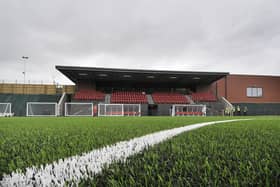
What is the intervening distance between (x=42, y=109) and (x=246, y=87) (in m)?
24.5

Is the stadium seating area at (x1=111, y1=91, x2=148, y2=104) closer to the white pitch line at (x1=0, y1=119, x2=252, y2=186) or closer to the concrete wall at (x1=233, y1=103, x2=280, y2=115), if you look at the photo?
the concrete wall at (x1=233, y1=103, x2=280, y2=115)

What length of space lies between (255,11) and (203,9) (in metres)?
2.57

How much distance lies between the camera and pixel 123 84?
24484 millimetres

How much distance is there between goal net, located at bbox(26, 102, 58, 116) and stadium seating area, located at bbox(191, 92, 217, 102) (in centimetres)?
1532

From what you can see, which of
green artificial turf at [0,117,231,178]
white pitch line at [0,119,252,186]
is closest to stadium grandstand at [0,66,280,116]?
green artificial turf at [0,117,231,178]

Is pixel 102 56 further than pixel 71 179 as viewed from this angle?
Yes

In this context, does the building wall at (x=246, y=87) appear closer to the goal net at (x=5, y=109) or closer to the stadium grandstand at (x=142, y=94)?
the stadium grandstand at (x=142, y=94)

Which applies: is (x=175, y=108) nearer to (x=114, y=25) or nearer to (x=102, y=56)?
(x=114, y=25)

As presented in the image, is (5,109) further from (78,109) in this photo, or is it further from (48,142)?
(48,142)

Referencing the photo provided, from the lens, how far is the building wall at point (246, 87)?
24141mm

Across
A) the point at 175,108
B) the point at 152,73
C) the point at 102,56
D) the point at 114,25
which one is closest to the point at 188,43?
the point at 152,73

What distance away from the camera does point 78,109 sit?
Result: 1728 cm

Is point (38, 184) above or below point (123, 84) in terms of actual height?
below

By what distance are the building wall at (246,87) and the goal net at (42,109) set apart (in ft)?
64.3
